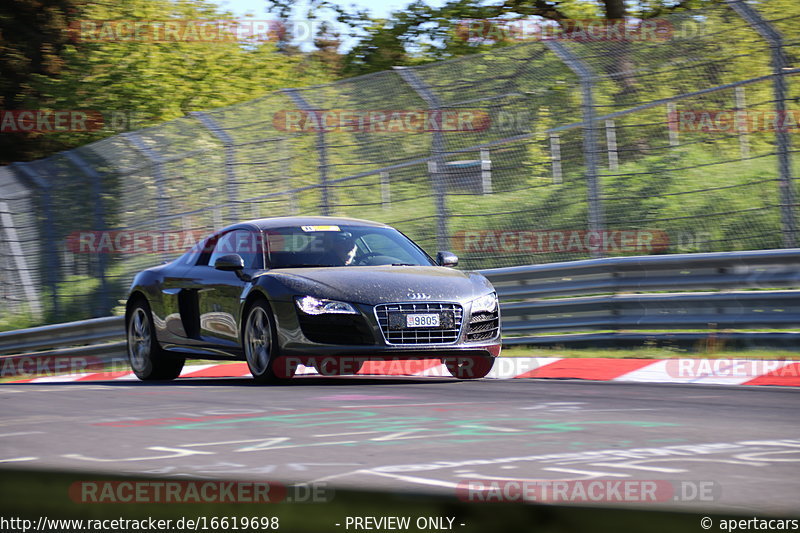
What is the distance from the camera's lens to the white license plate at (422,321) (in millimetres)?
8977

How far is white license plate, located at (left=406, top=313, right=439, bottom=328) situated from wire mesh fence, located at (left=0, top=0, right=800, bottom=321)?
2781 millimetres

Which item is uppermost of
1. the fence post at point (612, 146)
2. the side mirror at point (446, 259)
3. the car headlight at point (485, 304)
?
the fence post at point (612, 146)

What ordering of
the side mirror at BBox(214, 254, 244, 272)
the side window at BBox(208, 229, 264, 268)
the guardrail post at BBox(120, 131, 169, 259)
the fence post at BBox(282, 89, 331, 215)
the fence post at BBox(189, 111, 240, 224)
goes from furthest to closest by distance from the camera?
the guardrail post at BBox(120, 131, 169, 259) < the fence post at BBox(189, 111, 240, 224) < the fence post at BBox(282, 89, 331, 215) < the side window at BBox(208, 229, 264, 268) < the side mirror at BBox(214, 254, 244, 272)

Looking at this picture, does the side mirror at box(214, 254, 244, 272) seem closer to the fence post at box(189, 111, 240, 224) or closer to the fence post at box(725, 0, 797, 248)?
the fence post at box(725, 0, 797, 248)

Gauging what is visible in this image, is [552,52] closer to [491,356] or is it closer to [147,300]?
[491,356]

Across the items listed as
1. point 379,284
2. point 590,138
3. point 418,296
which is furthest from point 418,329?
point 590,138

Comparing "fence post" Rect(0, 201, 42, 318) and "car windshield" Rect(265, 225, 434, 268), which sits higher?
"car windshield" Rect(265, 225, 434, 268)

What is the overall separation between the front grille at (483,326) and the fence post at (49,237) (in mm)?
9372

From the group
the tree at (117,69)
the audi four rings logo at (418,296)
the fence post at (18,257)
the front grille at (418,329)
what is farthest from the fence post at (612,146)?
the tree at (117,69)

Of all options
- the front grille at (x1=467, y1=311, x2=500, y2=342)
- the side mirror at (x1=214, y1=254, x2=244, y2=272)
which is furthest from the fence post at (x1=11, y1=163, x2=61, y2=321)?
the front grille at (x1=467, y1=311, x2=500, y2=342)

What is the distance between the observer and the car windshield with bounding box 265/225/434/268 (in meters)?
9.84

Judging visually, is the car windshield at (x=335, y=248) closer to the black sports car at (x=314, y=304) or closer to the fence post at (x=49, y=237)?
the black sports car at (x=314, y=304)

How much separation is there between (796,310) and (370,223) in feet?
11.5

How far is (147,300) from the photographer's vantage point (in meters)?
11.2
